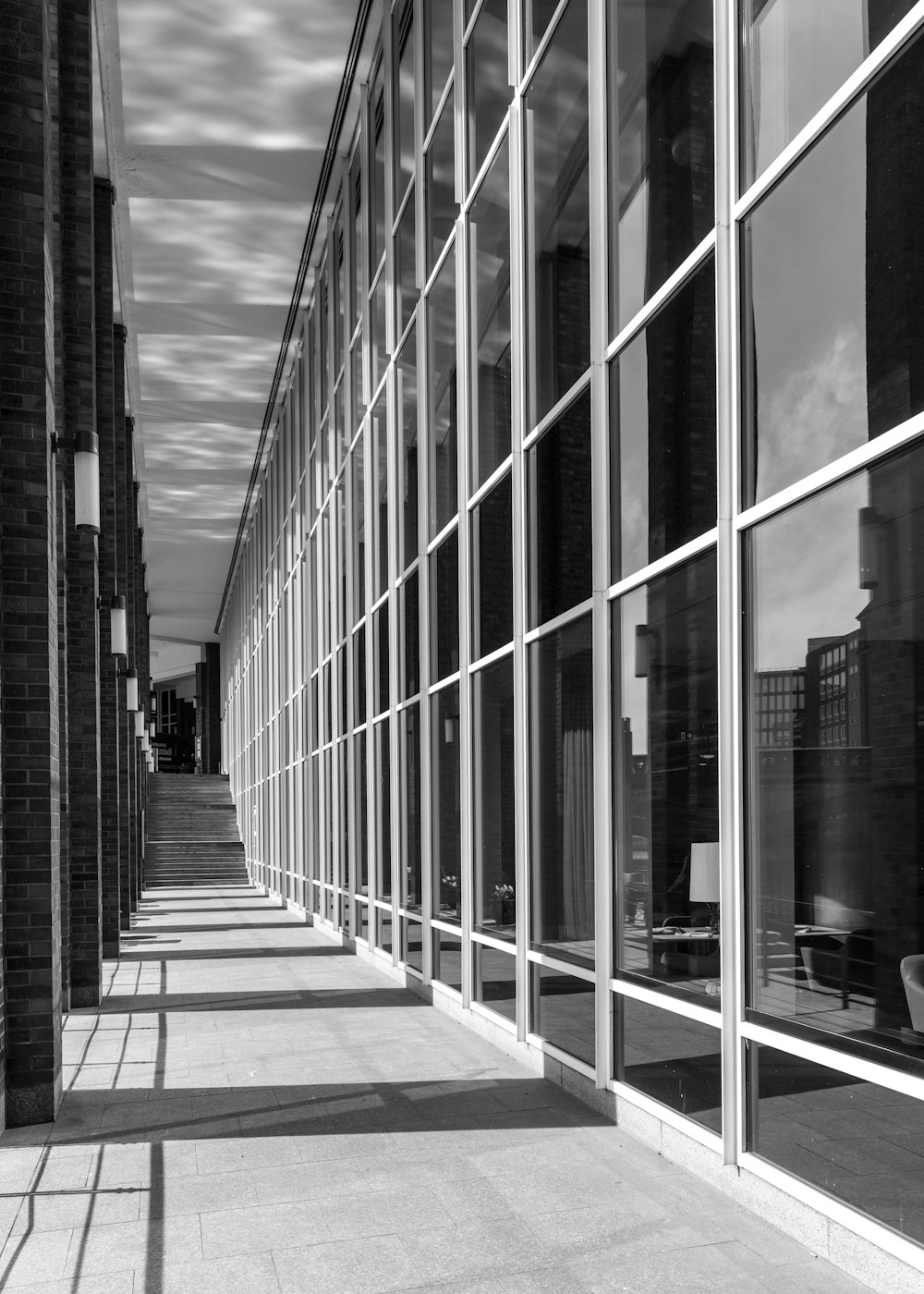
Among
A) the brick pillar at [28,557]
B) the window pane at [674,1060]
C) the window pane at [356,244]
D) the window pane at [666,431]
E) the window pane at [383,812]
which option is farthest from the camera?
the window pane at [356,244]

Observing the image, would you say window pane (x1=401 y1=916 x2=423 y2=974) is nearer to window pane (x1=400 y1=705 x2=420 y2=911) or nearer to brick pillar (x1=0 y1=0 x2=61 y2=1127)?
window pane (x1=400 y1=705 x2=420 y2=911)

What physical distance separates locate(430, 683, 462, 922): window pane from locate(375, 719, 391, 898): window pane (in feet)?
8.33

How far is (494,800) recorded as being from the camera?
9.73m

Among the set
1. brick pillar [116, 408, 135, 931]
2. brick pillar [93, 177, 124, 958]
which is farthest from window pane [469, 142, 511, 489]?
brick pillar [116, 408, 135, 931]

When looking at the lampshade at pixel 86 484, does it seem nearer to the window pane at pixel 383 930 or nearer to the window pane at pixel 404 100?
the window pane at pixel 404 100

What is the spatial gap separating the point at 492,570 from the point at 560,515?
1712 millimetres

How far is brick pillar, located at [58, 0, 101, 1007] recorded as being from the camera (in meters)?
11.7

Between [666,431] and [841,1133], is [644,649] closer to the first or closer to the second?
[666,431]

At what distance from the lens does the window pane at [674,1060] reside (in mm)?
5812

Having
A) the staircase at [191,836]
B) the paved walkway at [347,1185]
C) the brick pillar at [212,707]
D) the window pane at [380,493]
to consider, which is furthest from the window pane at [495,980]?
the brick pillar at [212,707]

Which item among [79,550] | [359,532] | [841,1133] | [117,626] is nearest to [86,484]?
[79,550]

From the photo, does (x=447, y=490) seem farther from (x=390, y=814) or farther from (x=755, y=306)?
(x=755, y=306)

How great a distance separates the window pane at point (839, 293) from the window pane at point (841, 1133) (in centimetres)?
234

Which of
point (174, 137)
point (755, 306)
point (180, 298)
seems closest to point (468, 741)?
point (755, 306)
